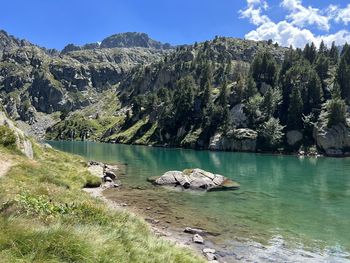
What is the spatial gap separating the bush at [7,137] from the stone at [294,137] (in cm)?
13201

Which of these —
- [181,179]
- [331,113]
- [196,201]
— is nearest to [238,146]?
[331,113]

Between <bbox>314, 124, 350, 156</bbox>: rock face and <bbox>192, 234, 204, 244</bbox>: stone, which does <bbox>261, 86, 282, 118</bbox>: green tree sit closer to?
<bbox>314, 124, 350, 156</bbox>: rock face

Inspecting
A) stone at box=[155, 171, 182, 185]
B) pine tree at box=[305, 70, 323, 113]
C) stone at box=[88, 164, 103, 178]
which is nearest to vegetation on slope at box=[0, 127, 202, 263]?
stone at box=[155, 171, 182, 185]

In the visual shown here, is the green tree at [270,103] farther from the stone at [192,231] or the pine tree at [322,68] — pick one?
the stone at [192,231]

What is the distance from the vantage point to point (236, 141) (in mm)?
165000

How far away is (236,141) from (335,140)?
40664 mm

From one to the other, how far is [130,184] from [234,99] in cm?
13355

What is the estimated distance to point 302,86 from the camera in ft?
575

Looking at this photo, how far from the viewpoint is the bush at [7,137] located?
1886 inches

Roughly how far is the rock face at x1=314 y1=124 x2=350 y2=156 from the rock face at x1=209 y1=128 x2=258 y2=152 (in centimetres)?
2754

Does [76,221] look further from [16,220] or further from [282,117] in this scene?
[282,117]

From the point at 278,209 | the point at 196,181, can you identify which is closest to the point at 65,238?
the point at 278,209

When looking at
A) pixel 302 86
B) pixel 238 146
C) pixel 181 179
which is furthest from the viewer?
pixel 302 86

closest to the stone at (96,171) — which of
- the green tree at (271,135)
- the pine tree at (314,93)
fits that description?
the green tree at (271,135)
